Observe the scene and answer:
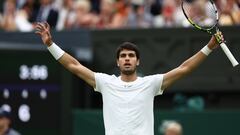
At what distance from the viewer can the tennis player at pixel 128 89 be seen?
27.7 feet

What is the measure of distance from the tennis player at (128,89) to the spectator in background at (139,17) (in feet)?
20.6

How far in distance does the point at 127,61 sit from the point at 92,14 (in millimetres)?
6978

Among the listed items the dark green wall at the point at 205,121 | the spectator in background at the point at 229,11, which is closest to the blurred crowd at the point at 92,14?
the spectator in background at the point at 229,11

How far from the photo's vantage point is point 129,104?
8.48 m

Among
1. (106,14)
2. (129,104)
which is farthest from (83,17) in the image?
(129,104)

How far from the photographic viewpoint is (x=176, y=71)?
872cm

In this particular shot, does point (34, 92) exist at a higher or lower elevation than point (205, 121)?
higher

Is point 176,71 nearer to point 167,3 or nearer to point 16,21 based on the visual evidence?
point 167,3

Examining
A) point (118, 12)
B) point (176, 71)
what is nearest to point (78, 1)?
point (118, 12)

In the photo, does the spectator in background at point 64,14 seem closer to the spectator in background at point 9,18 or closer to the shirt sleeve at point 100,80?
the spectator in background at point 9,18

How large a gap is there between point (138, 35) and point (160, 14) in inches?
42.3

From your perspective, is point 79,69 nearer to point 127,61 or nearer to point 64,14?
point 127,61

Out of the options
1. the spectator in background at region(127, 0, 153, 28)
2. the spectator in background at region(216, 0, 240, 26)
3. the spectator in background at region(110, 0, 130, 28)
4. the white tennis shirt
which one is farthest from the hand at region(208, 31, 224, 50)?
the spectator in background at region(110, 0, 130, 28)

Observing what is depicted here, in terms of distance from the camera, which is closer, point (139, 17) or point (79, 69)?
point (79, 69)
